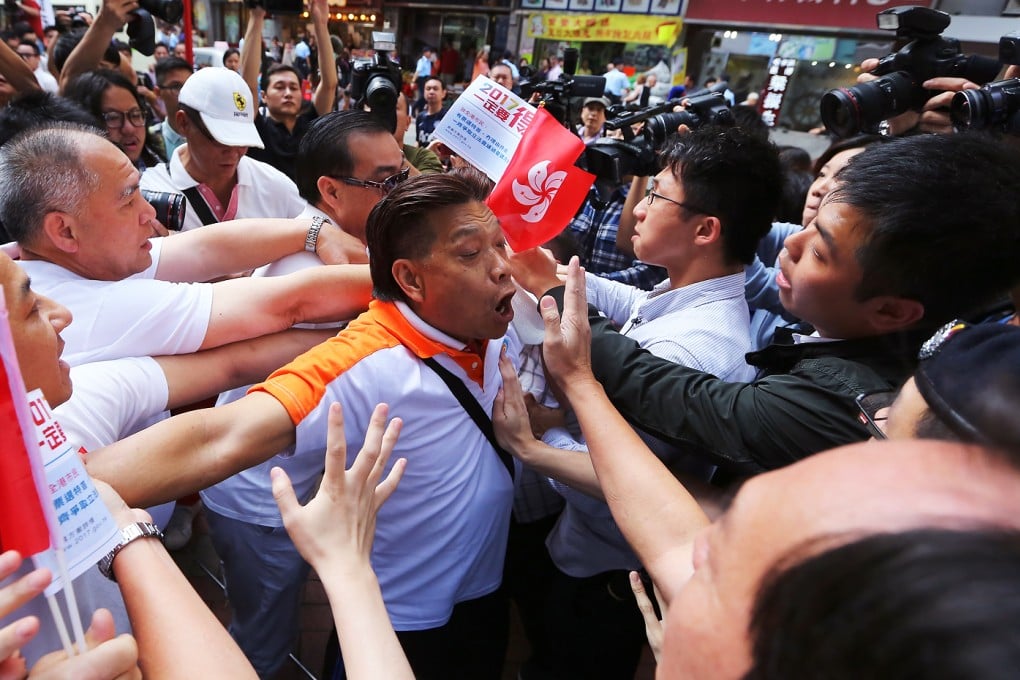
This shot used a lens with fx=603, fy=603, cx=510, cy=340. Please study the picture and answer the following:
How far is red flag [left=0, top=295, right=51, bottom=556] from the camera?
720 millimetres

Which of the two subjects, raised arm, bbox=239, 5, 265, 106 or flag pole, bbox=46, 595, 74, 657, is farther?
raised arm, bbox=239, 5, 265, 106

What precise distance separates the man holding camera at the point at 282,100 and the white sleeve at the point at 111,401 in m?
2.98

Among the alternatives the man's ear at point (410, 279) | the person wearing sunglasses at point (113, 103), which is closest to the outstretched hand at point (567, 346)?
the man's ear at point (410, 279)

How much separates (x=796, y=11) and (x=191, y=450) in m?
15.0

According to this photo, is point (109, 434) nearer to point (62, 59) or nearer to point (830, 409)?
point (830, 409)

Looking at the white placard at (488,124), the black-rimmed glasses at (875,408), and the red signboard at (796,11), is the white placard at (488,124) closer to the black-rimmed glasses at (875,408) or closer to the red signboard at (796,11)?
the black-rimmed glasses at (875,408)

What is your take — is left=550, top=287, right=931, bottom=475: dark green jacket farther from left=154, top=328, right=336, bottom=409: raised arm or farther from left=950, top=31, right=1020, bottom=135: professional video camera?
left=950, top=31, right=1020, bottom=135: professional video camera

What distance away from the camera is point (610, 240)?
3.40 meters

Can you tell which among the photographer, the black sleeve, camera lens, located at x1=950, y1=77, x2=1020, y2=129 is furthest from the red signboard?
the black sleeve

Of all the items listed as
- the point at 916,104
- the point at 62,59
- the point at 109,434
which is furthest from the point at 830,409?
the point at 62,59

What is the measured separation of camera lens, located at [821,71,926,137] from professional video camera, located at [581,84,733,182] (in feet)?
1.33

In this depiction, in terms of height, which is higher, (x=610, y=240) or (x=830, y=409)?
(x=830, y=409)

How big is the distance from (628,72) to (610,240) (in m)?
12.6

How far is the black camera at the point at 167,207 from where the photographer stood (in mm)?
2229
